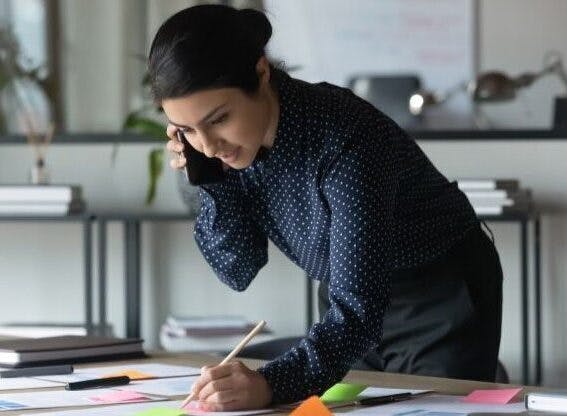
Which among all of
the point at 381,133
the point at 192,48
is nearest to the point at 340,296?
the point at 381,133

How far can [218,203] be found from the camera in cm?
206

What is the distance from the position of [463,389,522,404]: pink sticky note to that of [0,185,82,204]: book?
245 centimetres

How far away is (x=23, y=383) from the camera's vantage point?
194cm

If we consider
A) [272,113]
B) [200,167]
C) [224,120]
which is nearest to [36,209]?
[200,167]

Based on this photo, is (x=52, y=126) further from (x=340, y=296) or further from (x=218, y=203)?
(x=340, y=296)

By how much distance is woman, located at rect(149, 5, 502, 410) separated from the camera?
1674 millimetres

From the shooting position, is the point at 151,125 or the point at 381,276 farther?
the point at 151,125

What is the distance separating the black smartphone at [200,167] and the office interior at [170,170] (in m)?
2.17

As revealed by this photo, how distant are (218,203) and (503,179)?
1990mm

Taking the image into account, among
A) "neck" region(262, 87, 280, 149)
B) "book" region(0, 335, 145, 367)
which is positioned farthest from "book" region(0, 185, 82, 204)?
"neck" region(262, 87, 280, 149)

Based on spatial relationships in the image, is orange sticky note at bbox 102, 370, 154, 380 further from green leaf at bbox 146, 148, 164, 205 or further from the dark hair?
green leaf at bbox 146, 148, 164, 205

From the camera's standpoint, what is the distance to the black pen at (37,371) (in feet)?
6.64

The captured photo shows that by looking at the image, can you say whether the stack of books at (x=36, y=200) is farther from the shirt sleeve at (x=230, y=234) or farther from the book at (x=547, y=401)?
the book at (x=547, y=401)

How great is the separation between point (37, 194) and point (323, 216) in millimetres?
2283
